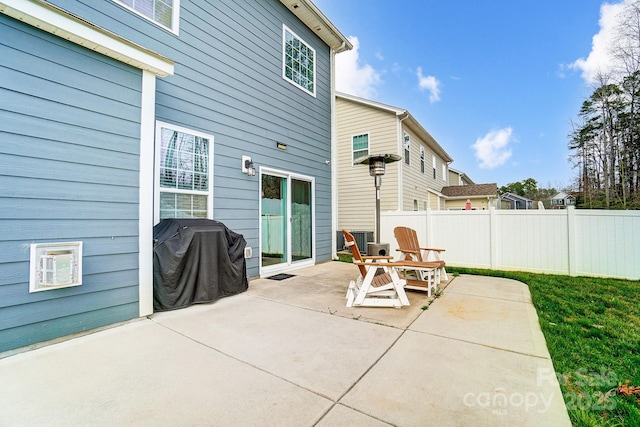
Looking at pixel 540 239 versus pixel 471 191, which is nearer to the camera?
pixel 540 239

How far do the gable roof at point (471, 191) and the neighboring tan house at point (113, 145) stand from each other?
1482cm

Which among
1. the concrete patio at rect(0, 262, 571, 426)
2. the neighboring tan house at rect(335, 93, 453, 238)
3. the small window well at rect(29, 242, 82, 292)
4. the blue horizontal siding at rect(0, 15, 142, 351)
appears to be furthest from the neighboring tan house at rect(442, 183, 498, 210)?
the small window well at rect(29, 242, 82, 292)

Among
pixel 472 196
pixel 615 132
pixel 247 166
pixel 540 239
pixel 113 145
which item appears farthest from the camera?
pixel 472 196

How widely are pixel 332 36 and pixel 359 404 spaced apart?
25.4 feet

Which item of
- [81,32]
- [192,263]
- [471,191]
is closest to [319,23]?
[81,32]

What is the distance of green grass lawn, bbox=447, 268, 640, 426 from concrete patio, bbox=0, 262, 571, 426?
111mm

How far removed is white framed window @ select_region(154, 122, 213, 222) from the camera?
3.66 meters

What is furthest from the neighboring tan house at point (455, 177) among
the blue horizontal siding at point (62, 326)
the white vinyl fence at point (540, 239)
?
the blue horizontal siding at point (62, 326)

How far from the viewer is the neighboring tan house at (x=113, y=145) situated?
2.29 meters

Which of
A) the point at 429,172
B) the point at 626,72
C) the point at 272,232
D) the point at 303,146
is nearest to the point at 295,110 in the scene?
the point at 303,146

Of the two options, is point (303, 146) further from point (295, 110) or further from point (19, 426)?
point (19, 426)

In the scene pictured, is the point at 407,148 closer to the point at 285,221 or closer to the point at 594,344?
the point at 285,221

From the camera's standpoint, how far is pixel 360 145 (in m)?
10.9

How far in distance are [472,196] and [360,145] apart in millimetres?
9322
